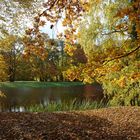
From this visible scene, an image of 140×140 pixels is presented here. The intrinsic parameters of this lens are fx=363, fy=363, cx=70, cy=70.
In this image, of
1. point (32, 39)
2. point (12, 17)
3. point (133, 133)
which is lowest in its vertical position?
point (133, 133)

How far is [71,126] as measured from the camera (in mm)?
9820

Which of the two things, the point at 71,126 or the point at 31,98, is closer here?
the point at 71,126

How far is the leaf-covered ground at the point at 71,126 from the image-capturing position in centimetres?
862

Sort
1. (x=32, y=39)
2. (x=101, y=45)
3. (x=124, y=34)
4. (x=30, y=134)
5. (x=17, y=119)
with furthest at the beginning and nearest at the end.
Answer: (x=101, y=45), (x=124, y=34), (x=17, y=119), (x=30, y=134), (x=32, y=39)

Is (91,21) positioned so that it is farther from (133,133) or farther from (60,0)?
(60,0)

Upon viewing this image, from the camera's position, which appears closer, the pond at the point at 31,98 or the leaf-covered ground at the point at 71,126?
the leaf-covered ground at the point at 71,126

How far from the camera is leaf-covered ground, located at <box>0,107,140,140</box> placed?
340 inches

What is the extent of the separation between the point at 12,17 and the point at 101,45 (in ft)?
15.0

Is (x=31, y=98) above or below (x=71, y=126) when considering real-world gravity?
above

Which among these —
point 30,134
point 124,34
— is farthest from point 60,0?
point 124,34

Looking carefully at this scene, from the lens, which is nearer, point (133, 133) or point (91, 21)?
point (133, 133)

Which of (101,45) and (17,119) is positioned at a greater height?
(101,45)

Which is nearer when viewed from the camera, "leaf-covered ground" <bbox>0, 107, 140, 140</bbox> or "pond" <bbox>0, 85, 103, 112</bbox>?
"leaf-covered ground" <bbox>0, 107, 140, 140</bbox>

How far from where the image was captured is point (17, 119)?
403 inches
